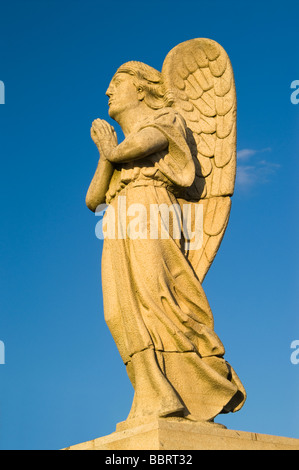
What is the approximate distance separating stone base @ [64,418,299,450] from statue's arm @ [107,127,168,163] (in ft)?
8.99

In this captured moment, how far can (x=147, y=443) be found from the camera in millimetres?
6867

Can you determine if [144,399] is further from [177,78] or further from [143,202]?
[177,78]

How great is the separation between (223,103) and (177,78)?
0.62 metres

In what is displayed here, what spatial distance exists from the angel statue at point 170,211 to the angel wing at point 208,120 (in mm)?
12

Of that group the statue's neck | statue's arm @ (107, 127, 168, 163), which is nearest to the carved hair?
the statue's neck

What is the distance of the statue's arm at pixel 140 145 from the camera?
325 inches

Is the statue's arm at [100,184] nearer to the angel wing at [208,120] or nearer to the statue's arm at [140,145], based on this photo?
the statue's arm at [140,145]

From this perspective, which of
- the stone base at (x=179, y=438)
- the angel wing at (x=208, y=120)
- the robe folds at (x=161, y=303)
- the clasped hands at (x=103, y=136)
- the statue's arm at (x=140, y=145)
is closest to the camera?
the stone base at (x=179, y=438)

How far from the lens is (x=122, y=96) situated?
8.98m

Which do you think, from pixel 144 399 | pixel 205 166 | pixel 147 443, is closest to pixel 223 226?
pixel 205 166

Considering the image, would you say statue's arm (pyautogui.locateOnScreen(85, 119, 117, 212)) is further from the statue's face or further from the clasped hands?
the statue's face

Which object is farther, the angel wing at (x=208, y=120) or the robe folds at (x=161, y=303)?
the angel wing at (x=208, y=120)

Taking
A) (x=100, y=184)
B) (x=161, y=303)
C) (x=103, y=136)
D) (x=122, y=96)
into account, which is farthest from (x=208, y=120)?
(x=161, y=303)

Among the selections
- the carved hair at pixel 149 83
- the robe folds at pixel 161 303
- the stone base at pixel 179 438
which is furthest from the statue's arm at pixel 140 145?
the stone base at pixel 179 438
